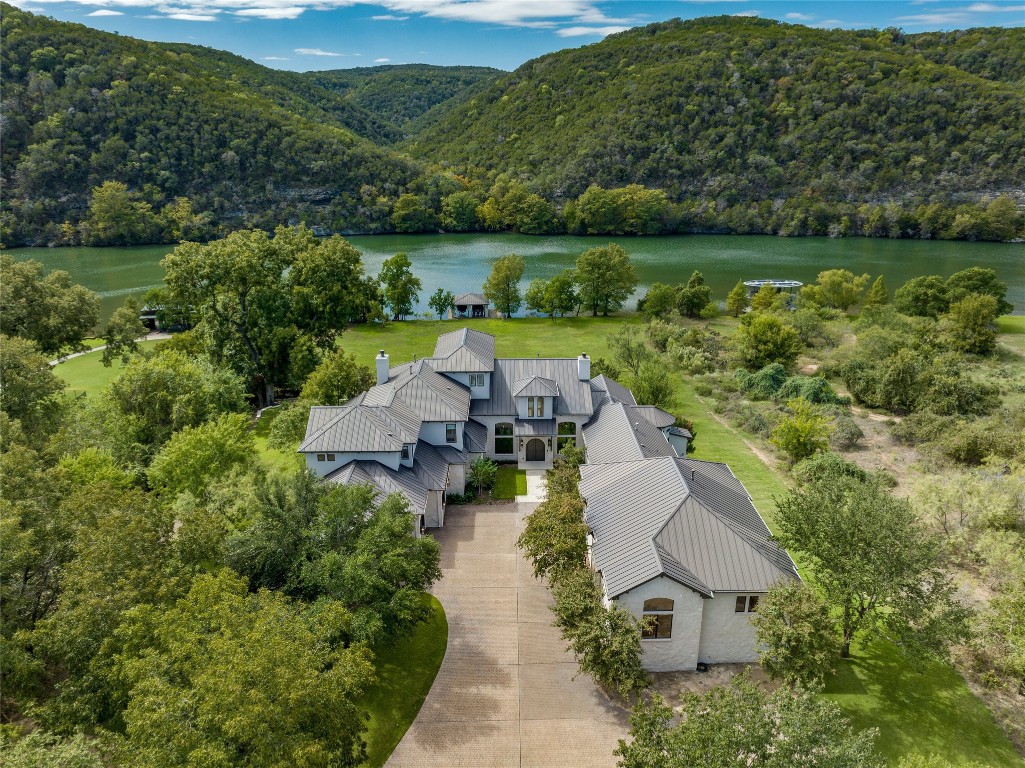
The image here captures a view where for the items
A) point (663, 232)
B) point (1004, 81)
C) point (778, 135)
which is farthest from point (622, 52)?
point (1004, 81)

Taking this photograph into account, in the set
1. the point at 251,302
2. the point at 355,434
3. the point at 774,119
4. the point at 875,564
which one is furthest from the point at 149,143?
the point at 875,564

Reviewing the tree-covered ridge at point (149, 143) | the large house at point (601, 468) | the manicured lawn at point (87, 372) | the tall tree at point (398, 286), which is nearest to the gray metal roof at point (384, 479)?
the large house at point (601, 468)

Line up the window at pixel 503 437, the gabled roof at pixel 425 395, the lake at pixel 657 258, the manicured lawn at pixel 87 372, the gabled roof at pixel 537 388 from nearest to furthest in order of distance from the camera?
the gabled roof at pixel 425 395 → the gabled roof at pixel 537 388 → the window at pixel 503 437 → the manicured lawn at pixel 87 372 → the lake at pixel 657 258

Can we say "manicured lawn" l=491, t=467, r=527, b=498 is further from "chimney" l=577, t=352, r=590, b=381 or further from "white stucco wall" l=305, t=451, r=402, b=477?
"chimney" l=577, t=352, r=590, b=381

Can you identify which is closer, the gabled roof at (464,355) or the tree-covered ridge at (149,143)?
the gabled roof at (464,355)

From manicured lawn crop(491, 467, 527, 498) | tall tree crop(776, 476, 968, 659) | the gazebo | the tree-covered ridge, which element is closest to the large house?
manicured lawn crop(491, 467, 527, 498)

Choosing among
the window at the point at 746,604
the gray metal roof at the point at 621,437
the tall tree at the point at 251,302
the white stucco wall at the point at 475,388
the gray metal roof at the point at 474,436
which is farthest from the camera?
the tall tree at the point at 251,302

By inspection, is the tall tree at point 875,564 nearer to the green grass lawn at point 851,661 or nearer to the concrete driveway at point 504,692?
the green grass lawn at point 851,661

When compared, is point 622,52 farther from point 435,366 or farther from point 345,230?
point 435,366
